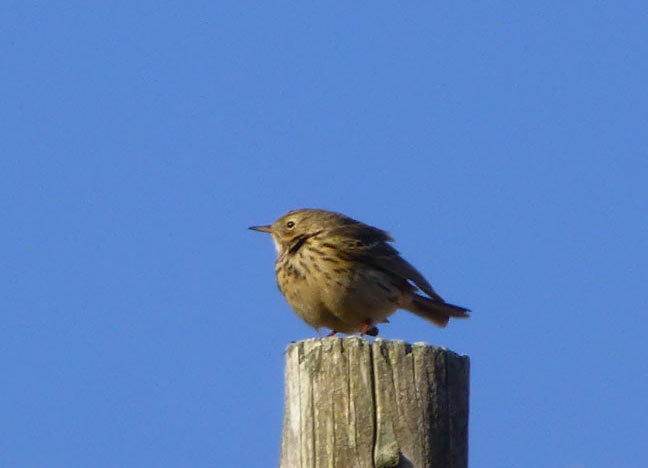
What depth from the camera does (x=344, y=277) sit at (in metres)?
10.5

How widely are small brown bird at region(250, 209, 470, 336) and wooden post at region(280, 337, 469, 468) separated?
17.3ft

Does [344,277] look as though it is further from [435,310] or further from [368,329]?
[435,310]

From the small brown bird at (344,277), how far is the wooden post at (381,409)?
5277mm

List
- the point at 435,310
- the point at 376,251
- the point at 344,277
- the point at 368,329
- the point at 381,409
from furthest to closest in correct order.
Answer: the point at 435,310
the point at 376,251
the point at 368,329
the point at 344,277
the point at 381,409

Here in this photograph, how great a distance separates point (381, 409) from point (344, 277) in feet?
18.4

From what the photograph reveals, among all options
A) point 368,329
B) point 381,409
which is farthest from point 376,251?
point 381,409

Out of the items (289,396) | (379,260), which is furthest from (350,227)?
(289,396)

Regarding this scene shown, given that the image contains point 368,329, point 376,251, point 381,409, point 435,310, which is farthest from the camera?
point 435,310

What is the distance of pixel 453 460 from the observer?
491 centimetres

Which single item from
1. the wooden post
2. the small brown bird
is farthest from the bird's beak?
the wooden post

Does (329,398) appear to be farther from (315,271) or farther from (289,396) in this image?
(315,271)

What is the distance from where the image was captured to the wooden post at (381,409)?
485cm

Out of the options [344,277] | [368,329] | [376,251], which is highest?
[376,251]

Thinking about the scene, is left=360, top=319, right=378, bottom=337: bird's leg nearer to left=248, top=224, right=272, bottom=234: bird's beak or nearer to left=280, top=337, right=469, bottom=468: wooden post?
left=248, top=224, right=272, bottom=234: bird's beak
